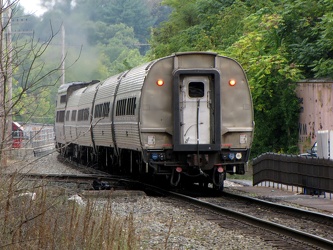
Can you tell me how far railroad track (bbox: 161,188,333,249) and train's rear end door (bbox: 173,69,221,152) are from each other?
1.18 metres

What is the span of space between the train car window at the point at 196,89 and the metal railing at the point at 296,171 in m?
3.06

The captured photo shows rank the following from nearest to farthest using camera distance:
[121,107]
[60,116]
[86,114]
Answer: [121,107] → [86,114] → [60,116]

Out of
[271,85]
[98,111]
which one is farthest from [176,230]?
[271,85]

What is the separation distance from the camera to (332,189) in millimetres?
17734

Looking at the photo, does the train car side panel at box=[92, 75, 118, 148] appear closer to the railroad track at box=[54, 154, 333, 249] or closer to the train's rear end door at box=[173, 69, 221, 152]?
the train's rear end door at box=[173, 69, 221, 152]

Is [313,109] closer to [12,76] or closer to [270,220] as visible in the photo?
[270,220]

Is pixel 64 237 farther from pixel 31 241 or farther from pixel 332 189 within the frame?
pixel 332 189

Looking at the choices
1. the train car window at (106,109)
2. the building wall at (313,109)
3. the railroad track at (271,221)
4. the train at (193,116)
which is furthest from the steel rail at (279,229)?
the building wall at (313,109)

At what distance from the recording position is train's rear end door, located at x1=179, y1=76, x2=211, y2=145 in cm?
1766

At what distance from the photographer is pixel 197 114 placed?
1767 cm

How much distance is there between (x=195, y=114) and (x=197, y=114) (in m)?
0.05

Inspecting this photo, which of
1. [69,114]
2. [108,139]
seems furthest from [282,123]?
[108,139]

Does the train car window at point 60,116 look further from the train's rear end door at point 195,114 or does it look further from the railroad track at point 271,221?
the railroad track at point 271,221

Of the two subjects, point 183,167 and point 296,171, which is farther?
point 296,171
